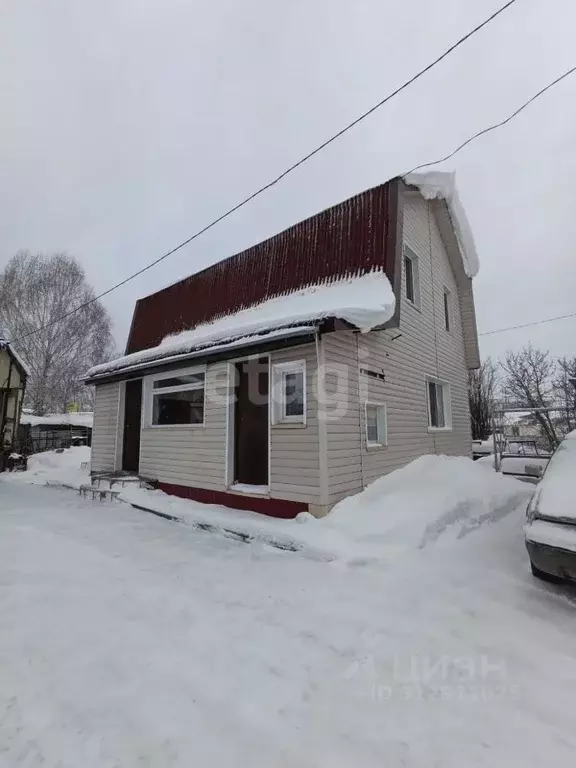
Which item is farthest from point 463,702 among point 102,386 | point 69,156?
point 69,156

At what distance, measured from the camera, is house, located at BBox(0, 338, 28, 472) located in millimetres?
13583

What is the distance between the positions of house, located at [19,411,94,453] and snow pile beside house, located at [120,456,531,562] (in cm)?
1646

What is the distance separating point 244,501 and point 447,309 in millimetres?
8641

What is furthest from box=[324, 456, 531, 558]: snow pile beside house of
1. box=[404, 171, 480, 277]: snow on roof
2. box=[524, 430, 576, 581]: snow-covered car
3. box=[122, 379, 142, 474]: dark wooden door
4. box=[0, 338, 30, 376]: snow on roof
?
box=[0, 338, 30, 376]: snow on roof

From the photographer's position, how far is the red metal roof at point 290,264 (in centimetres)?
787

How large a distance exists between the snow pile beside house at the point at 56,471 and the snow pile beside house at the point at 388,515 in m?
4.12

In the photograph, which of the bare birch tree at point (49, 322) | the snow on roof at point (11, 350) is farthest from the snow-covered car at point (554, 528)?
the bare birch tree at point (49, 322)

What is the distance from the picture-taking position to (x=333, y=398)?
6246 mm

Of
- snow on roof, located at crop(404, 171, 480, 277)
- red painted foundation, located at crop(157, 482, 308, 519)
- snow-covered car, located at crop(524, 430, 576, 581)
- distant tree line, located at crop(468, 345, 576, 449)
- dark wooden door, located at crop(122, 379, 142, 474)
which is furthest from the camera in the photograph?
distant tree line, located at crop(468, 345, 576, 449)

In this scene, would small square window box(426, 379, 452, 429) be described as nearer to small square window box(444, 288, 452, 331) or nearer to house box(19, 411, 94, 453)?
small square window box(444, 288, 452, 331)

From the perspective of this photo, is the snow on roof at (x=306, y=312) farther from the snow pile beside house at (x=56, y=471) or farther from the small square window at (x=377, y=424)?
the snow pile beside house at (x=56, y=471)

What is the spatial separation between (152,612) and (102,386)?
8.94 m

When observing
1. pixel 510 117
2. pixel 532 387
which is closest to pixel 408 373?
pixel 510 117

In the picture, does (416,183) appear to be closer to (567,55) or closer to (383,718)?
(567,55)
